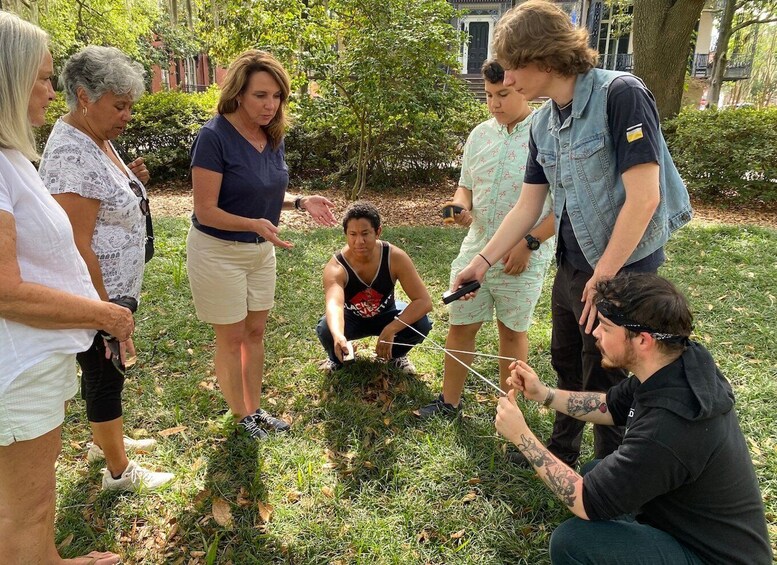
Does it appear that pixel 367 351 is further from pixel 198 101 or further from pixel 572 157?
pixel 198 101

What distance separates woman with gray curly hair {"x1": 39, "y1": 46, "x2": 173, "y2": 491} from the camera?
2113 mm

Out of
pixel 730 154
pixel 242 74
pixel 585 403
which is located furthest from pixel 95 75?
pixel 730 154

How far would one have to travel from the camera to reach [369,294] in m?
3.63

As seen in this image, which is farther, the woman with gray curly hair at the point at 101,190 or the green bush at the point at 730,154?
the green bush at the point at 730,154

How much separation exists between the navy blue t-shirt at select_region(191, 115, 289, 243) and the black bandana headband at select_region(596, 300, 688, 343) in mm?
1695

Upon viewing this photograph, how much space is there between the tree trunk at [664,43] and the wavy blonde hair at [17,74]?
30.8 ft

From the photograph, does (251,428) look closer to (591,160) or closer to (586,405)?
(586,405)

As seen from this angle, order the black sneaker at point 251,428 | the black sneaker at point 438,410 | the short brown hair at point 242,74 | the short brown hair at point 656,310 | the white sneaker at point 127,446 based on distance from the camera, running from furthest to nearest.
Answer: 1. the black sneaker at point 438,410
2. the black sneaker at point 251,428
3. the white sneaker at point 127,446
4. the short brown hair at point 242,74
5. the short brown hair at point 656,310

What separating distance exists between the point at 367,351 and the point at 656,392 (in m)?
2.66

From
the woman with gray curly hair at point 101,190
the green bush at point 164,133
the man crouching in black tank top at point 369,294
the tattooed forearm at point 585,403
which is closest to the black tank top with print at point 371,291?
the man crouching in black tank top at point 369,294

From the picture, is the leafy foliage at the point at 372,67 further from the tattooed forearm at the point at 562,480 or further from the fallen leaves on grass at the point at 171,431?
the tattooed forearm at the point at 562,480

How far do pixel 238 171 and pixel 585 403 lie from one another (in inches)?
73.4

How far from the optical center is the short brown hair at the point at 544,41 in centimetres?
195

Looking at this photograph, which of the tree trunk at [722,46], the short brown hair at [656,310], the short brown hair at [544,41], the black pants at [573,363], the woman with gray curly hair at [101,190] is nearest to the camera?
the short brown hair at [656,310]
